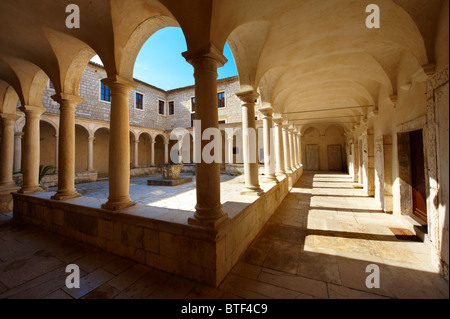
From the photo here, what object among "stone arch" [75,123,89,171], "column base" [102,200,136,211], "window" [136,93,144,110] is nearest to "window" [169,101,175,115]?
"window" [136,93,144,110]

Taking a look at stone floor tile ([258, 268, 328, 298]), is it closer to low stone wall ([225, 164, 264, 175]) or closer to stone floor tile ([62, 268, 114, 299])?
stone floor tile ([62, 268, 114, 299])

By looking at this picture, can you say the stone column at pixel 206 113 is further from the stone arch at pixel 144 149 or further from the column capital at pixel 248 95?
the stone arch at pixel 144 149

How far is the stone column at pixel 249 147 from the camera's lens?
4.09m

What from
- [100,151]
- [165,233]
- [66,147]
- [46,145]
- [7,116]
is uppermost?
[7,116]

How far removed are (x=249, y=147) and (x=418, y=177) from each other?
12.5 feet

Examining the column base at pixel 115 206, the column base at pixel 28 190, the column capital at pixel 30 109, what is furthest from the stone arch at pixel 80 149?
the column base at pixel 115 206

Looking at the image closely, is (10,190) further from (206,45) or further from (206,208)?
(206,45)

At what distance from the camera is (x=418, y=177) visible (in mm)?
4148

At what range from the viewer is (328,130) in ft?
55.2

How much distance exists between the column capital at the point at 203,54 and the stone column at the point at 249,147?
1.65 meters

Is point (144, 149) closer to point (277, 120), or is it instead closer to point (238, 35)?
point (277, 120)

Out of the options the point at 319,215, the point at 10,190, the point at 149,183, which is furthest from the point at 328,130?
the point at 10,190

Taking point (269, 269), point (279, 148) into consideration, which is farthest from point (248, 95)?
point (279, 148)
